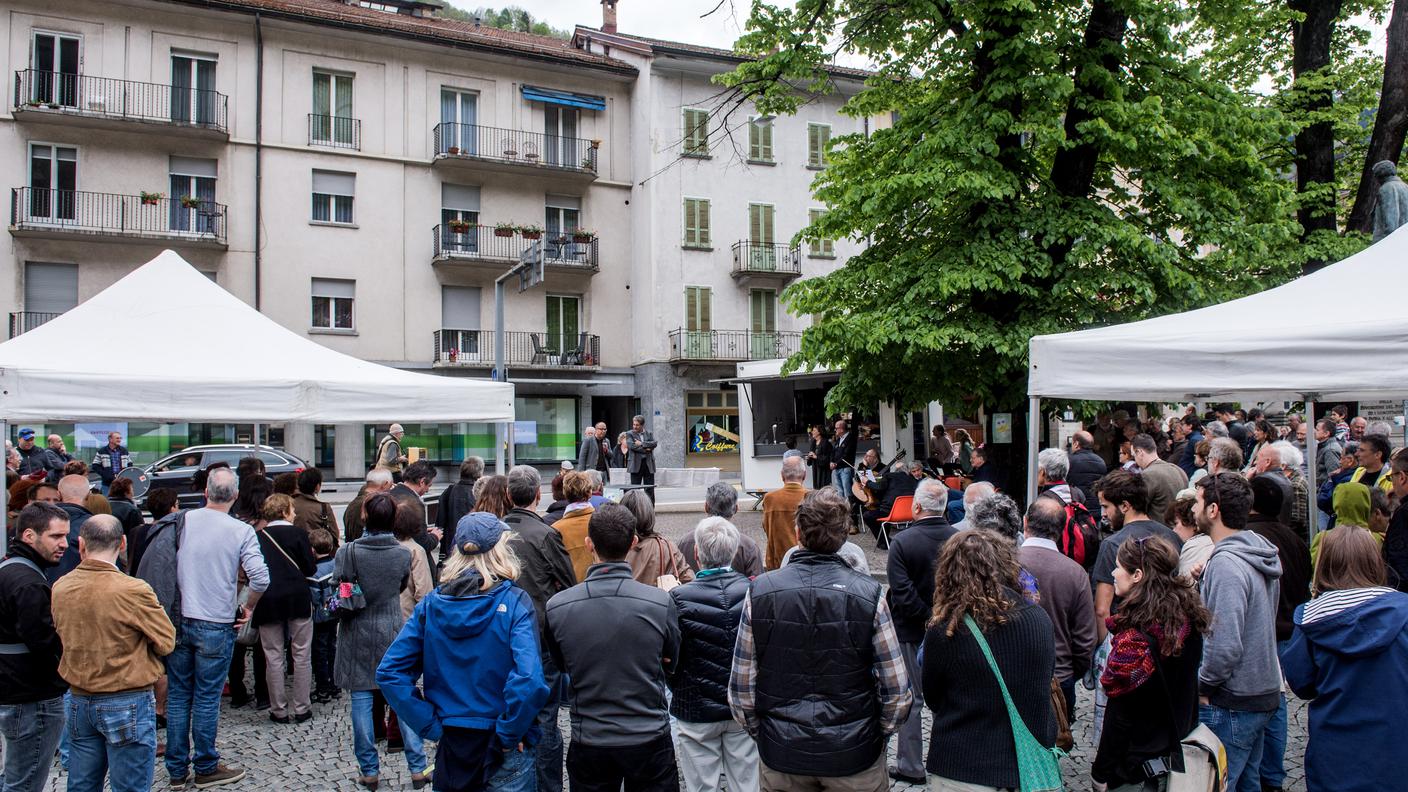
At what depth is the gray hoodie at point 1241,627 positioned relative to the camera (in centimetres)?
387

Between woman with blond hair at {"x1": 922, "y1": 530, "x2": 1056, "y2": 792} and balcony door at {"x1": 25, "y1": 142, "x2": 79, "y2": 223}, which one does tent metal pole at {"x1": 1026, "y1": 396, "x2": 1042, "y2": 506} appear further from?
balcony door at {"x1": 25, "y1": 142, "x2": 79, "y2": 223}

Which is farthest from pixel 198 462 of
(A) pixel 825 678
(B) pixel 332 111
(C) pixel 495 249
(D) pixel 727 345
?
(A) pixel 825 678

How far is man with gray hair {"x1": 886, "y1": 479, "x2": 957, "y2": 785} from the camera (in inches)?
193

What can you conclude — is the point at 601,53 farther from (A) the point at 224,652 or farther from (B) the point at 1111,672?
(B) the point at 1111,672

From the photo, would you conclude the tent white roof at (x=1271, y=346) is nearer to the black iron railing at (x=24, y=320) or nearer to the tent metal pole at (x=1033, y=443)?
the tent metal pole at (x=1033, y=443)

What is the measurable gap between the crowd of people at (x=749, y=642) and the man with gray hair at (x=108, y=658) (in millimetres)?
11

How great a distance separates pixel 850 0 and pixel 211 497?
10.0 m

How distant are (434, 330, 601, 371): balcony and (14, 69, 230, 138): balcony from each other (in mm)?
8360

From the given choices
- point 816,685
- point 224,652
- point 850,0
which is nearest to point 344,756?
point 224,652

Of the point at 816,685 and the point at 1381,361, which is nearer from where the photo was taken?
the point at 816,685

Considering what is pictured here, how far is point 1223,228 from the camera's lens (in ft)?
35.8

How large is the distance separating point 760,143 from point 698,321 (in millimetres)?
6684

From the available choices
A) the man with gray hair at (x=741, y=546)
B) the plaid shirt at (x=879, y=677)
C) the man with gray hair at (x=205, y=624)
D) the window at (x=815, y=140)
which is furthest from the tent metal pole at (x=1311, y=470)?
the window at (x=815, y=140)

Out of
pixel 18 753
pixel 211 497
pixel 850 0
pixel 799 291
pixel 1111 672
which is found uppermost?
pixel 850 0
